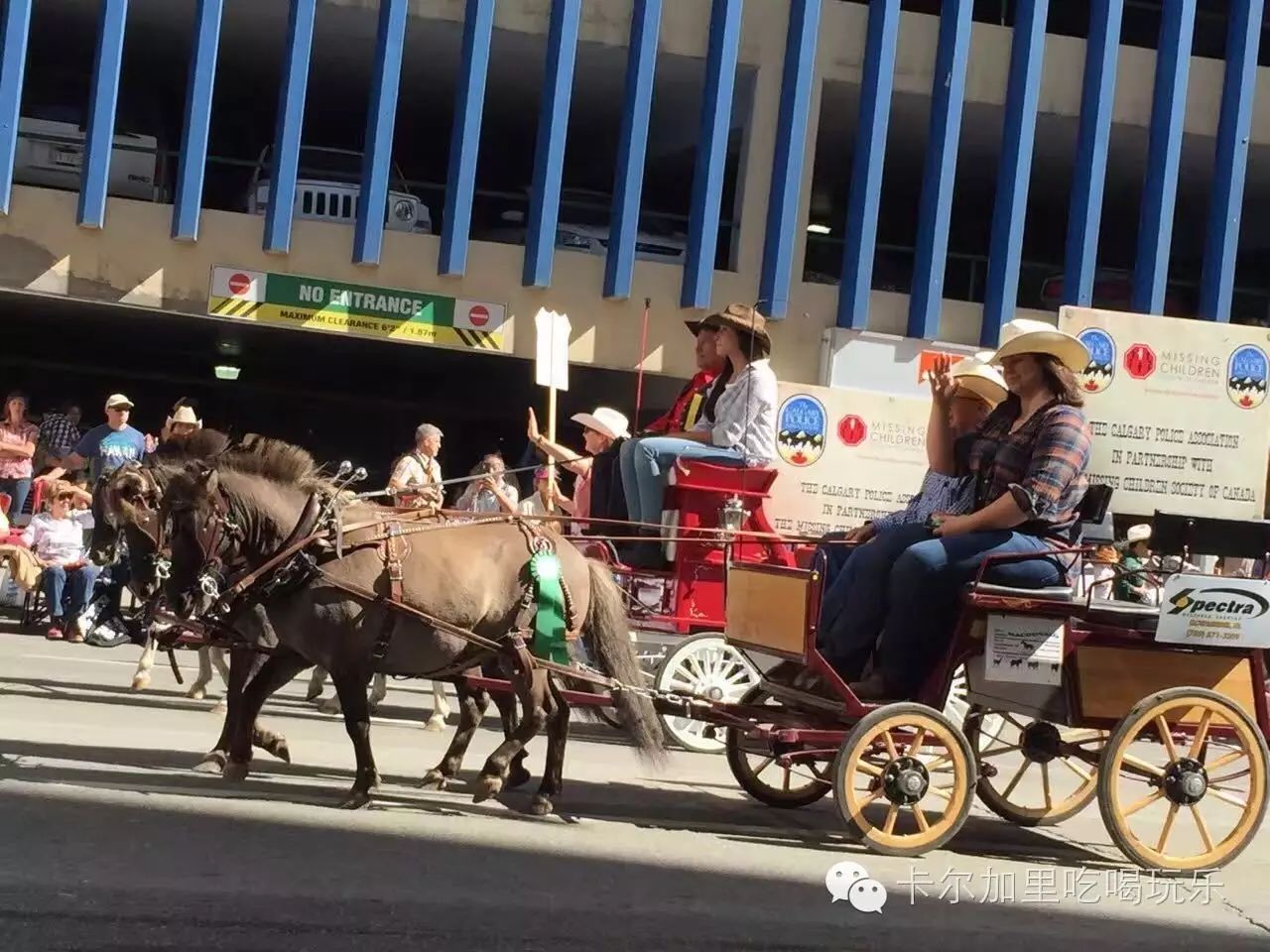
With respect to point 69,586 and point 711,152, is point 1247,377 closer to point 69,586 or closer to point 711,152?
point 711,152

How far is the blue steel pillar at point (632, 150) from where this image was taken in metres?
18.6

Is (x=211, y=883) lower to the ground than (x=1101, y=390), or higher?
lower

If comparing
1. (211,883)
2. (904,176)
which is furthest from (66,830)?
(904,176)

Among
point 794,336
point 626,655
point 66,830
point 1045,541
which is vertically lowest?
point 66,830

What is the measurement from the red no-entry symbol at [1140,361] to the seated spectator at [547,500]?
3.72m

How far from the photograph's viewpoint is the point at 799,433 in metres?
10.4

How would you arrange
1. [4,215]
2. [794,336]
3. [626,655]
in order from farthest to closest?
[794,336], [4,215], [626,655]

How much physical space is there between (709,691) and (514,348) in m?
9.82

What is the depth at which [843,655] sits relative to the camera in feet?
24.6

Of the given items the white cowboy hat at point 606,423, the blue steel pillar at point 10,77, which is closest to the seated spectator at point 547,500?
the white cowboy hat at point 606,423

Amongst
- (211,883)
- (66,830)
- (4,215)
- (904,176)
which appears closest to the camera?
(211,883)

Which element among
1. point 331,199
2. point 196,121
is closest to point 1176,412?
point 331,199

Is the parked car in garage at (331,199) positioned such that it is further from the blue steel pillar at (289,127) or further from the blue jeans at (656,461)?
the blue jeans at (656,461)

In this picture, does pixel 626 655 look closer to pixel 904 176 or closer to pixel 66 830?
pixel 66 830
